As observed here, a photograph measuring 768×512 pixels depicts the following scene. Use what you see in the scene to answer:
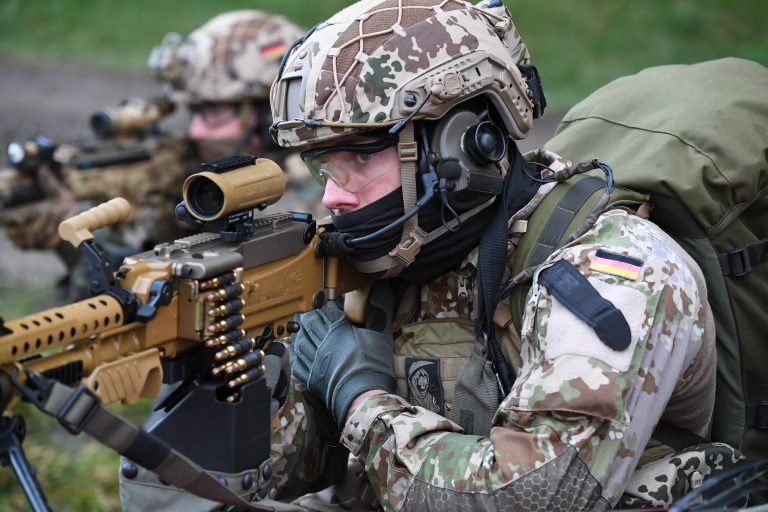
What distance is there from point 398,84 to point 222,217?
26.9 inches

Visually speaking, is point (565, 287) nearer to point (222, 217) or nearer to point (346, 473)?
point (222, 217)

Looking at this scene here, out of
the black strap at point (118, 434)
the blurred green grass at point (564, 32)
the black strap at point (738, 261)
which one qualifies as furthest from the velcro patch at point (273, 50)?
the black strap at point (118, 434)

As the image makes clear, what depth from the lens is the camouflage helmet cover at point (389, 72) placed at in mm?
3488

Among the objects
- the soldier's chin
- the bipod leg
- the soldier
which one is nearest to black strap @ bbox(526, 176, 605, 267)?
the bipod leg

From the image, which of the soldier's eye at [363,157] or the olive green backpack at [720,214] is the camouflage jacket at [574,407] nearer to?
the olive green backpack at [720,214]

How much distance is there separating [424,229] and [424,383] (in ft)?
1.68

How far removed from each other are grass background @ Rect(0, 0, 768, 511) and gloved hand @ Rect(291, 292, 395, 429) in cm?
228

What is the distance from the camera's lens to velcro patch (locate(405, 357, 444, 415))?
146 inches

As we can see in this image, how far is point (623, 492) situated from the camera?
3.36m

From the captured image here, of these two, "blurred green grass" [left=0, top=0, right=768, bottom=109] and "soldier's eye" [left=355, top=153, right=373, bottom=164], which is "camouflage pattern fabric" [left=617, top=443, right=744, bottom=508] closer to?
"soldier's eye" [left=355, top=153, right=373, bottom=164]

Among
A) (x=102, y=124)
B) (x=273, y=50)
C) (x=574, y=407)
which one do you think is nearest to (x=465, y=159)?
(x=574, y=407)

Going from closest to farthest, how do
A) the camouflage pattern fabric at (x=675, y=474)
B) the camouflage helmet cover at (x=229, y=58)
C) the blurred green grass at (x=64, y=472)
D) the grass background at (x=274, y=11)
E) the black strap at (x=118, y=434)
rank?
the black strap at (x=118, y=434) < the camouflage pattern fabric at (x=675, y=474) < the blurred green grass at (x=64, y=472) < the grass background at (x=274, y=11) < the camouflage helmet cover at (x=229, y=58)

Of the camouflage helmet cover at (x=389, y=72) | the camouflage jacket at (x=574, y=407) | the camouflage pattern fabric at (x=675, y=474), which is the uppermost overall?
the camouflage helmet cover at (x=389, y=72)

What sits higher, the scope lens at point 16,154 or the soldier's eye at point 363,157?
the soldier's eye at point 363,157
